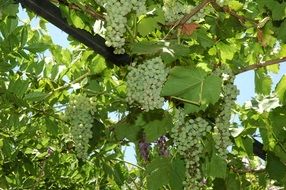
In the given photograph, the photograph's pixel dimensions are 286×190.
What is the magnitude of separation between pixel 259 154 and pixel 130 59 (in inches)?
45.9

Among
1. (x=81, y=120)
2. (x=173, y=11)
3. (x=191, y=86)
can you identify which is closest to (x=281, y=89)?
(x=173, y=11)

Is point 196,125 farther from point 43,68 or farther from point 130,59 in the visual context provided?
point 43,68

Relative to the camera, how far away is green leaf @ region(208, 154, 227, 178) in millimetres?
2424

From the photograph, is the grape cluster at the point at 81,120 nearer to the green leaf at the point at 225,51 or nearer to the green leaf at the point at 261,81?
the green leaf at the point at 225,51

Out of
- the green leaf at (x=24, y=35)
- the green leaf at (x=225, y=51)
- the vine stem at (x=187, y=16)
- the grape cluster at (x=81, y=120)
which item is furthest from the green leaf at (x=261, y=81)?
the green leaf at (x=24, y=35)

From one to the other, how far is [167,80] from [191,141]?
1.63 feet

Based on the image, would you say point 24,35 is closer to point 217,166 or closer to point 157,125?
point 157,125

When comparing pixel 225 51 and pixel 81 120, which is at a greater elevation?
pixel 225 51

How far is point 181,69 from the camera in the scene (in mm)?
1780

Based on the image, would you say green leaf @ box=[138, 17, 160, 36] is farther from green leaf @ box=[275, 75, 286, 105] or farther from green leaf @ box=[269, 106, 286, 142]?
green leaf @ box=[269, 106, 286, 142]

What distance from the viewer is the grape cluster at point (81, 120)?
2770 millimetres

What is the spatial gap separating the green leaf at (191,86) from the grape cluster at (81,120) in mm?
1114

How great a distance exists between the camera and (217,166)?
2.44 metres

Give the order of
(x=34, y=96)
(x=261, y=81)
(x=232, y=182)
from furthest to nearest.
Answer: (x=232, y=182) → (x=261, y=81) → (x=34, y=96)
